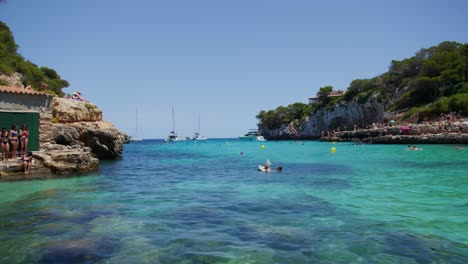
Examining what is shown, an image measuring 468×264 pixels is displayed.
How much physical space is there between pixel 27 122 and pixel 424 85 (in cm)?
6801

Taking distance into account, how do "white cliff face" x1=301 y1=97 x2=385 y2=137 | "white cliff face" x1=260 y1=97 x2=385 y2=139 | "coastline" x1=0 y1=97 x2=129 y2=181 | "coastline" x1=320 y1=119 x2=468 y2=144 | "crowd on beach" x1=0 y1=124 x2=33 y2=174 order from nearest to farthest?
"crowd on beach" x1=0 y1=124 x2=33 y2=174 → "coastline" x1=0 y1=97 x2=129 y2=181 → "coastline" x1=320 y1=119 x2=468 y2=144 → "white cliff face" x1=301 y1=97 x2=385 y2=137 → "white cliff face" x1=260 y1=97 x2=385 y2=139

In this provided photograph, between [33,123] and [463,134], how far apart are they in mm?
47748

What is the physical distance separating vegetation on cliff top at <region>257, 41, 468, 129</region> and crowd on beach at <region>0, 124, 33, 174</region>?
58.3 m

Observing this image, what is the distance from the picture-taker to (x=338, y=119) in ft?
306

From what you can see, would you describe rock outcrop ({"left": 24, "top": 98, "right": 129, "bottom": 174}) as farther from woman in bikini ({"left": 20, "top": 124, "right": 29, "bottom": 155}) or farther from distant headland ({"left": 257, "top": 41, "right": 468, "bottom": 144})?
distant headland ({"left": 257, "top": 41, "right": 468, "bottom": 144})

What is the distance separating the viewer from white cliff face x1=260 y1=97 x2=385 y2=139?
8056cm

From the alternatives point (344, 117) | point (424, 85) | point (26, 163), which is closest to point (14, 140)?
point (26, 163)

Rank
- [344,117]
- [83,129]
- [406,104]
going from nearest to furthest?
[83,129], [406,104], [344,117]

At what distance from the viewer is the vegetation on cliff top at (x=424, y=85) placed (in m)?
58.4

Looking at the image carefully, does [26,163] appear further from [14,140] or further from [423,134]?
[423,134]

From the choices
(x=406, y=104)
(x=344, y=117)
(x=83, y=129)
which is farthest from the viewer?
(x=344, y=117)

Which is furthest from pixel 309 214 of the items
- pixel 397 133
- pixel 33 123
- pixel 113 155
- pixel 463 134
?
pixel 397 133

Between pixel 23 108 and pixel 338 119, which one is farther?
pixel 338 119

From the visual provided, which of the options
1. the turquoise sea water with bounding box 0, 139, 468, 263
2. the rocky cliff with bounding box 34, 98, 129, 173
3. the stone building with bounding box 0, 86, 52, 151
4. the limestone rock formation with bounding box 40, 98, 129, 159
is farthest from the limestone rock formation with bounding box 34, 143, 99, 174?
the limestone rock formation with bounding box 40, 98, 129, 159
